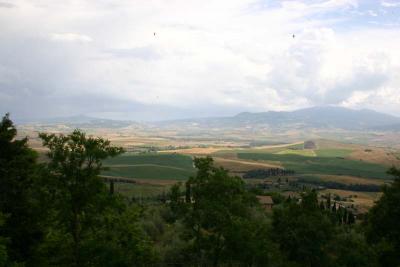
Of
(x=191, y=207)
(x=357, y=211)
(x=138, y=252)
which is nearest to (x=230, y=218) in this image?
(x=191, y=207)

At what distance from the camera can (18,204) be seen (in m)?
28.6

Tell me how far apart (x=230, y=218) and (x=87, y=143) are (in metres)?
13.1

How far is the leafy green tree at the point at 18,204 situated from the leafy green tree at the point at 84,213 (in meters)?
1.74

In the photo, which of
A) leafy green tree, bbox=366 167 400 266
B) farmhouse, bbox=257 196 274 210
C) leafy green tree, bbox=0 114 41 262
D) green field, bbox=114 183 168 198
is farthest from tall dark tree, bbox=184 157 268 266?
green field, bbox=114 183 168 198

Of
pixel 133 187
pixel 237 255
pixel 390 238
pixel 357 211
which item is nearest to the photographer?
pixel 390 238

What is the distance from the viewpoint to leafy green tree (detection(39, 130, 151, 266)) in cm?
2711

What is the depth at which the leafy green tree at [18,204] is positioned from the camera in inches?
1121

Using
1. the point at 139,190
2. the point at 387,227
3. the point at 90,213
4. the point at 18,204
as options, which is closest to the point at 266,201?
the point at 139,190

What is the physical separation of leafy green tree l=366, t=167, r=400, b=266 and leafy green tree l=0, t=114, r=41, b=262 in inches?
987

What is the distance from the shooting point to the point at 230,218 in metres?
34.6

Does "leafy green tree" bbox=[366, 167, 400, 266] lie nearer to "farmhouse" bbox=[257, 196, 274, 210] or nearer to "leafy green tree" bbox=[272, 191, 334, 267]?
"leafy green tree" bbox=[272, 191, 334, 267]

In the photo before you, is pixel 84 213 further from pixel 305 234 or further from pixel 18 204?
pixel 305 234

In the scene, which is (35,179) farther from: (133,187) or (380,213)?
(133,187)

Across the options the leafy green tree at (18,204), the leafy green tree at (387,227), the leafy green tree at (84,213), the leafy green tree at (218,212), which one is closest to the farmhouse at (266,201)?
the leafy green tree at (387,227)
